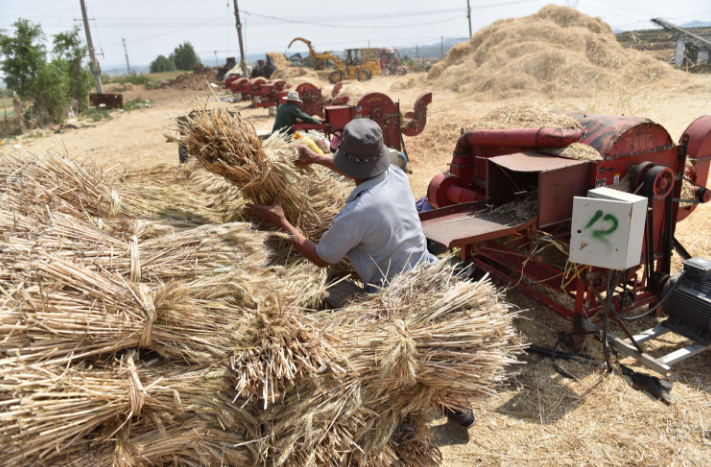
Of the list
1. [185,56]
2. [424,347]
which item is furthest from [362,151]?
[185,56]

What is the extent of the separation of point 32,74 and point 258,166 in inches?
843

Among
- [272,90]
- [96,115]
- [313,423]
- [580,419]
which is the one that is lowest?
[580,419]

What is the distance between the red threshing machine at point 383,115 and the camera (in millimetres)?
8195

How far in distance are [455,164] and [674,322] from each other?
2.18 metres

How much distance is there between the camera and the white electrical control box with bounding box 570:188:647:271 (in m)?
2.63

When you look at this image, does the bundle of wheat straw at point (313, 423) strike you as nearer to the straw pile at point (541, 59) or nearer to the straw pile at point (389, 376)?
the straw pile at point (389, 376)

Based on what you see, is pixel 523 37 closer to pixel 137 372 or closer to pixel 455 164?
pixel 455 164

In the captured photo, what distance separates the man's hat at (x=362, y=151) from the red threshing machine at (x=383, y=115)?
6064 mm

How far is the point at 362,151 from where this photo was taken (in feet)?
7.30

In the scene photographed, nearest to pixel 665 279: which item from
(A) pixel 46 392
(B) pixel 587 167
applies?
(B) pixel 587 167

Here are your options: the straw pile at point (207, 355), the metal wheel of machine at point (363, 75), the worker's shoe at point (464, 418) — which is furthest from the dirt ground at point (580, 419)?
the metal wheel of machine at point (363, 75)

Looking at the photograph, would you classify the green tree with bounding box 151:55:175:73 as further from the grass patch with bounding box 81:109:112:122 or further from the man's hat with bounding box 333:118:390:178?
the man's hat with bounding box 333:118:390:178

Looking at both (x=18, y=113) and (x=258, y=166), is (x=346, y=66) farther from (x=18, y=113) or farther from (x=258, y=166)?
(x=258, y=166)

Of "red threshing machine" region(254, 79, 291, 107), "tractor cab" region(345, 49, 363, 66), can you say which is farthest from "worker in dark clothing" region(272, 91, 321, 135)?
"tractor cab" region(345, 49, 363, 66)
